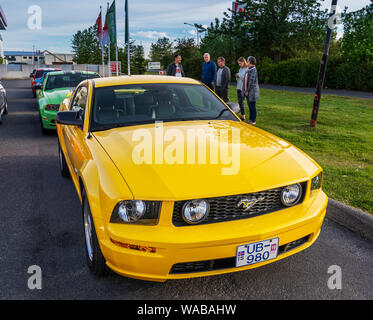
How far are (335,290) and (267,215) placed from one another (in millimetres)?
844

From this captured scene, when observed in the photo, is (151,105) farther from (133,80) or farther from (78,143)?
(78,143)

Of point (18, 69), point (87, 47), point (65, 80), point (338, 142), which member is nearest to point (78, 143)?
point (338, 142)

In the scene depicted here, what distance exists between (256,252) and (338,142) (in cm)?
563

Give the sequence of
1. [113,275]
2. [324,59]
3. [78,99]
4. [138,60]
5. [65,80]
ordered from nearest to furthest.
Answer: [113,275]
[78,99]
[324,59]
[65,80]
[138,60]

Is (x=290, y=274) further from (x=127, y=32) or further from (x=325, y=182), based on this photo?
(x=127, y=32)

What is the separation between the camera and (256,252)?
2.45 metres

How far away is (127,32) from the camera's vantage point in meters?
18.5

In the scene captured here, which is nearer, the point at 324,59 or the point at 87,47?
the point at 324,59

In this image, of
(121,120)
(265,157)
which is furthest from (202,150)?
(121,120)

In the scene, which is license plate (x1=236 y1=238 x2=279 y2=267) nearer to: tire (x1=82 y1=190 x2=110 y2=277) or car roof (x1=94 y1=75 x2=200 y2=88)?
tire (x1=82 y1=190 x2=110 y2=277)

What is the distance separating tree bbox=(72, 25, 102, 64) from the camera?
67.6 meters

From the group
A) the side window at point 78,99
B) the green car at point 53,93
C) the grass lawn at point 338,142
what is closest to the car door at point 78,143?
the side window at point 78,99

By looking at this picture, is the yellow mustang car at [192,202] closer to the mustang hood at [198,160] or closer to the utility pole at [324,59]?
the mustang hood at [198,160]

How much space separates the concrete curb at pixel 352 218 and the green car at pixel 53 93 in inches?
256
